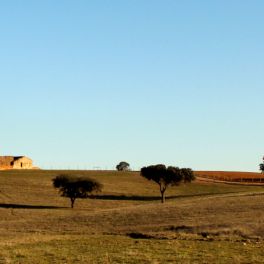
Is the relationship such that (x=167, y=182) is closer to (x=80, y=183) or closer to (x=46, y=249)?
(x=80, y=183)

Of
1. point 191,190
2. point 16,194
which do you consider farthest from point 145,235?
point 191,190

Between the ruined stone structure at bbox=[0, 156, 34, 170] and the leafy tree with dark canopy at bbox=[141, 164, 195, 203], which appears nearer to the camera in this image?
the leafy tree with dark canopy at bbox=[141, 164, 195, 203]

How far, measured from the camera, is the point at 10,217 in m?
68.0

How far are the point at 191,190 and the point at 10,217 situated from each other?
63.4 metres

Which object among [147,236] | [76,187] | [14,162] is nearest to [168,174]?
[76,187]

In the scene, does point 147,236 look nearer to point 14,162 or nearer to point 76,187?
point 76,187

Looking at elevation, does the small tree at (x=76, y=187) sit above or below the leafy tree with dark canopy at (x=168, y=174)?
below

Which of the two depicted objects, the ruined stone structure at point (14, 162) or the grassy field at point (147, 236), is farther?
the ruined stone structure at point (14, 162)

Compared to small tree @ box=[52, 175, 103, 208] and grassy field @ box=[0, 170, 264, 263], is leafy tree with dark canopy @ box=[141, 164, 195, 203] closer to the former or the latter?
small tree @ box=[52, 175, 103, 208]

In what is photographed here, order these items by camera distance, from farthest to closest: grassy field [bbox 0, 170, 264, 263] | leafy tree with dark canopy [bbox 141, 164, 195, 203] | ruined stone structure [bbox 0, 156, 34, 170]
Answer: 1. ruined stone structure [bbox 0, 156, 34, 170]
2. leafy tree with dark canopy [bbox 141, 164, 195, 203]
3. grassy field [bbox 0, 170, 264, 263]

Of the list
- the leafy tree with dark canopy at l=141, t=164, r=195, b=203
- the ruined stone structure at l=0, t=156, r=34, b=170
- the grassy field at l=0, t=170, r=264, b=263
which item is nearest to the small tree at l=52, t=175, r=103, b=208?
the leafy tree with dark canopy at l=141, t=164, r=195, b=203

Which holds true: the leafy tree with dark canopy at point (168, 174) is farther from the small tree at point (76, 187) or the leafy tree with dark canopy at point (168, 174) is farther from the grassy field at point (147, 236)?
the grassy field at point (147, 236)

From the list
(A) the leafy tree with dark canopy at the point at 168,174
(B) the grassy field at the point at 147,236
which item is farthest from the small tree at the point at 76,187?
(B) the grassy field at the point at 147,236

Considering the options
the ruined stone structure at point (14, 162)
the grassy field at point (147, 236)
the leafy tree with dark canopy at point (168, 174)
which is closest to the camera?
the grassy field at point (147, 236)
